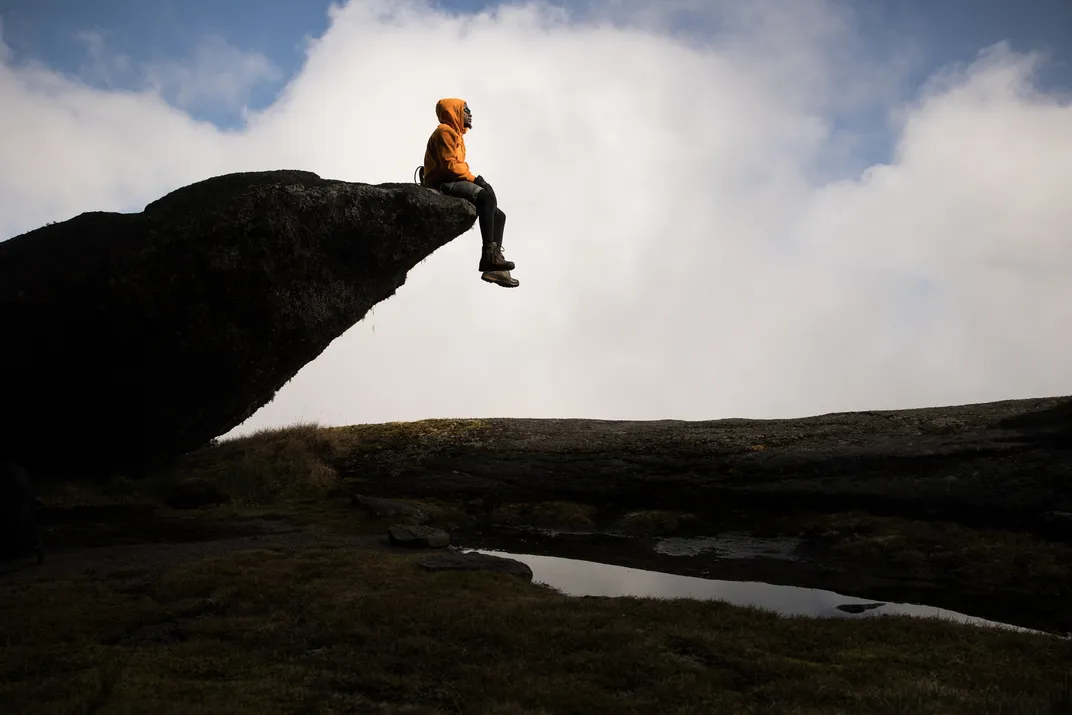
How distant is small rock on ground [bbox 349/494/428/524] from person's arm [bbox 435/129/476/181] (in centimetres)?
888

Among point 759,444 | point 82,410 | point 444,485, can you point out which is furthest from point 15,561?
point 759,444

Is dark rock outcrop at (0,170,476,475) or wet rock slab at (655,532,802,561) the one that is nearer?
wet rock slab at (655,532,802,561)

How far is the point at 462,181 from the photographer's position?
2038cm

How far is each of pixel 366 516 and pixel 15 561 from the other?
733cm

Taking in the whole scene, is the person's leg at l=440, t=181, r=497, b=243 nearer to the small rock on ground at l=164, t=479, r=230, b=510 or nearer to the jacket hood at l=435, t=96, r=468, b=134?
the jacket hood at l=435, t=96, r=468, b=134

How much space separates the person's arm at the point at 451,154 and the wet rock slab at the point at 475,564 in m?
11.0

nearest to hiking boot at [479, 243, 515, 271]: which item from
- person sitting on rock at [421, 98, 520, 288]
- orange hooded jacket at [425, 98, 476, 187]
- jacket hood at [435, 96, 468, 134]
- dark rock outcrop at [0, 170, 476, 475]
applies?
person sitting on rock at [421, 98, 520, 288]

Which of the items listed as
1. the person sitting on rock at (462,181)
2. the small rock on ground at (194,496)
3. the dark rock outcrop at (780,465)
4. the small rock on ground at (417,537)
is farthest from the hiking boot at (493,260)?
the small rock on ground at (194,496)

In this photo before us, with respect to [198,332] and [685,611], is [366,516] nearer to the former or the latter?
[198,332]

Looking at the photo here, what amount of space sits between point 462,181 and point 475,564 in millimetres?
11137

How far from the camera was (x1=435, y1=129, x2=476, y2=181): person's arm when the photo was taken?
19953 millimetres

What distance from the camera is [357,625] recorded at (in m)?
9.36

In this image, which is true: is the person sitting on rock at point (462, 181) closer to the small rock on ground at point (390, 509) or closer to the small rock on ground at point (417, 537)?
the small rock on ground at point (390, 509)

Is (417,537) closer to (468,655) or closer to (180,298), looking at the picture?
(468,655)
